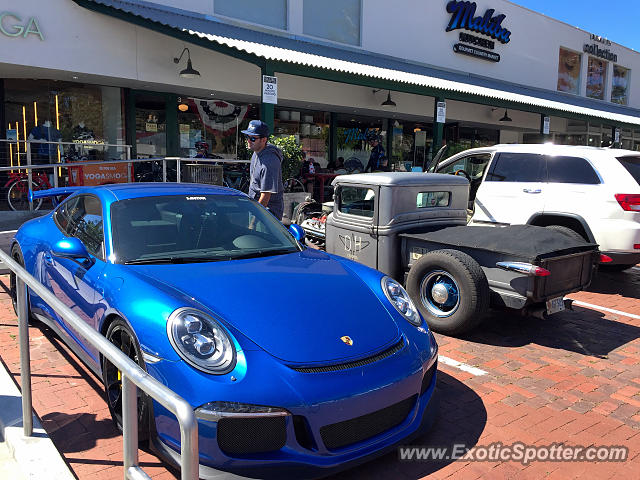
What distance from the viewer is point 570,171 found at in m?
6.68

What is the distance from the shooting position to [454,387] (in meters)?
3.79

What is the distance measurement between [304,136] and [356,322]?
1440 cm

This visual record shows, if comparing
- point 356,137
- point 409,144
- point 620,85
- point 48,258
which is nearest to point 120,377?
point 48,258

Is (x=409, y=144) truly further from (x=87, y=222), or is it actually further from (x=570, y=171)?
(x=87, y=222)

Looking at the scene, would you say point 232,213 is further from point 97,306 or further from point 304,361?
point 304,361

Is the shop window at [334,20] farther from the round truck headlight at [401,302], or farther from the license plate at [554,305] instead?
the round truck headlight at [401,302]

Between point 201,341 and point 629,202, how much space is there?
5.72m

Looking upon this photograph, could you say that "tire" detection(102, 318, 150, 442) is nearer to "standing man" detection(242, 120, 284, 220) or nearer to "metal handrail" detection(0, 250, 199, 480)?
"metal handrail" detection(0, 250, 199, 480)

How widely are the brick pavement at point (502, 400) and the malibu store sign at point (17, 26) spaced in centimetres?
643

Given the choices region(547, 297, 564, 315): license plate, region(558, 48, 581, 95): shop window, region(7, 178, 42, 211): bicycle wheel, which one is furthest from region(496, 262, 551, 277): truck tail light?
region(558, 48, 581, 95): shop window

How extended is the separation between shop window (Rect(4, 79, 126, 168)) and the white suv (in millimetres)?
8249

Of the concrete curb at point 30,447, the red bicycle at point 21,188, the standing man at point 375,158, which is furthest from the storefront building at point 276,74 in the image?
the concrete curb at point 30,447

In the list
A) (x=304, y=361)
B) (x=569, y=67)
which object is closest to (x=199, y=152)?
(x=304, y=361)

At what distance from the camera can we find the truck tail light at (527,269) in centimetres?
427
